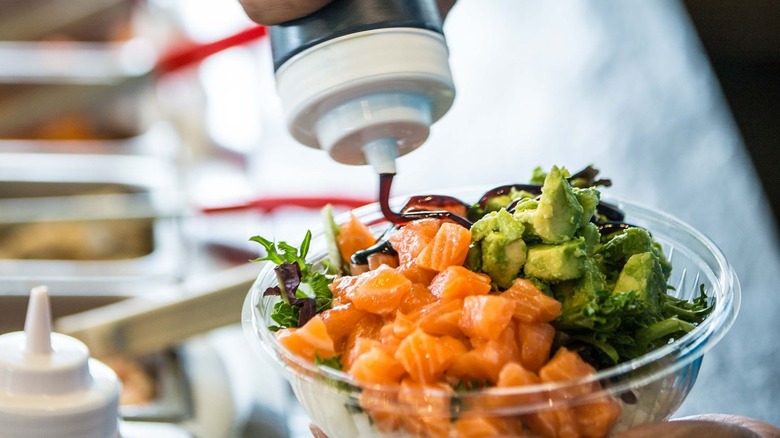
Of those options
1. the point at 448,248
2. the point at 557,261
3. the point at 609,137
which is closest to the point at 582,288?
the point at 557,261

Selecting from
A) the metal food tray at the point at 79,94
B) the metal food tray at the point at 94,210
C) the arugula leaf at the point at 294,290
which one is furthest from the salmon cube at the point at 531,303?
the metal food tray at the point at 79,94

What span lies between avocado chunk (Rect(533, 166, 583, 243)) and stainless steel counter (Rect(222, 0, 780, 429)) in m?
0.50

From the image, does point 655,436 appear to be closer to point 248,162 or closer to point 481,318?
point 481,318

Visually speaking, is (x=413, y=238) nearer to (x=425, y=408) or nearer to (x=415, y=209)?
(x=415, y=209)

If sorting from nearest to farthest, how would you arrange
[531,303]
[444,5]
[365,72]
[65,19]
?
[531,303] → [365,72] → [444,5] → [65,19]

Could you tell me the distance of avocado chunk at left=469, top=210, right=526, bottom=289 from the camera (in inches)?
38.8

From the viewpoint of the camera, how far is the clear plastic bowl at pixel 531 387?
83 cm

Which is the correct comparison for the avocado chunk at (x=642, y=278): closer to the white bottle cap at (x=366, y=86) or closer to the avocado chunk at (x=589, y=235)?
the avocado chunk at (x=589, y=235)

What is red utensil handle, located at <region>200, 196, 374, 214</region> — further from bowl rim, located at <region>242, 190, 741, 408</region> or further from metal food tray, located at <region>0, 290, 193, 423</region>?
bowl rim, located at <region>242, 190, 741, 408</region>

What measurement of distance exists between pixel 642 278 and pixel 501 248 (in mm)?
155

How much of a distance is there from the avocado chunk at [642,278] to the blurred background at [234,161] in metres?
0.36

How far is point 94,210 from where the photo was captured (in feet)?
7.08

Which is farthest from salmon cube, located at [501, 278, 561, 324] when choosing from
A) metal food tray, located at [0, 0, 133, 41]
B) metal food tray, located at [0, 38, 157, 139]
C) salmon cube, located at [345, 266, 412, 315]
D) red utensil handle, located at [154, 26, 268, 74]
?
metal food tray, located at [0, 0, 133, 41]

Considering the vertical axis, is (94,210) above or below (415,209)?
above
